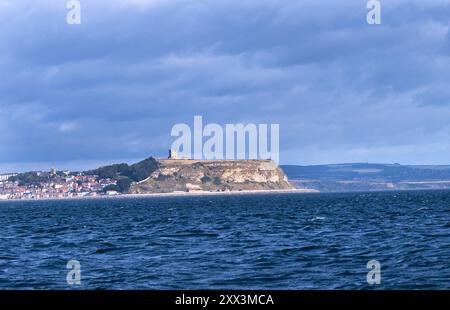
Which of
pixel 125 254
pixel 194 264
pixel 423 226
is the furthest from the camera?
pixel 423 226

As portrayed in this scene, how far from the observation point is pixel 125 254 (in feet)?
158

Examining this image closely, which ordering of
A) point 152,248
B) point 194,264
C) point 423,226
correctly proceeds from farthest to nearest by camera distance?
point 423,226 → point 152,248 → point 194,264

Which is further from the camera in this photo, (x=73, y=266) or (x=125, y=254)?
(x=125, y=254)

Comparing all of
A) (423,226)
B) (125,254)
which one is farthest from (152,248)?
(423,226)

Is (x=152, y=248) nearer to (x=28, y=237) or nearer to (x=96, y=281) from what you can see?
(x=96, y=281)
